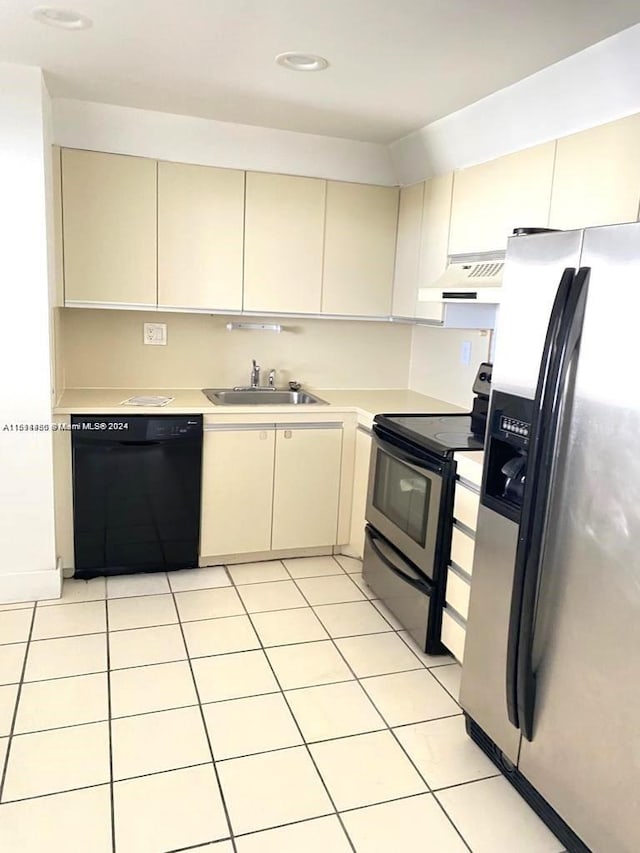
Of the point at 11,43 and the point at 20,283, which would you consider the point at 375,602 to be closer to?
the point at 20,283

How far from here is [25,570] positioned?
10.1 ft

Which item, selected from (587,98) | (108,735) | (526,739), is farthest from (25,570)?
(587,98)

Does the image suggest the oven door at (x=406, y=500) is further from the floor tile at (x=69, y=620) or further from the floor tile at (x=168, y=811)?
the floor tile at (x=69, y=620)

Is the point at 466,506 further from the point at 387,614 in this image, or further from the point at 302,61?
the point at 302,61

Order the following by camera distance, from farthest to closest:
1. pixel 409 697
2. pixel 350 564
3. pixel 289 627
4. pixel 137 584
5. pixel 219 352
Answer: pixel 219 352 → pixel 350 564 → pixel 137 584 → pixel 289 627 → pixel 409 697

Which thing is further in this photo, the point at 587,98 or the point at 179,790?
the point at 587,98

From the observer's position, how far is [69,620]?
292cm

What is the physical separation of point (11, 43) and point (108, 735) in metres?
2.49

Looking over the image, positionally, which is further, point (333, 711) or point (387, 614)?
point (387, 614)

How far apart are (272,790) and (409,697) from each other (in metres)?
0.70

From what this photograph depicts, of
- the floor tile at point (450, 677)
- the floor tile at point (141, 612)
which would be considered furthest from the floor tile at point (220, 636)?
the floor tile at point (450, 677)

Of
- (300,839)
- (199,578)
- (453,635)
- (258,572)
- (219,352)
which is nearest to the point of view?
(300,839)

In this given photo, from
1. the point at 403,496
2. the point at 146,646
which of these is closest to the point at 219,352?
the point at 403,496

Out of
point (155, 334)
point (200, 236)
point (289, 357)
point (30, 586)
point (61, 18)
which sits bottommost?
point (30, 586)
